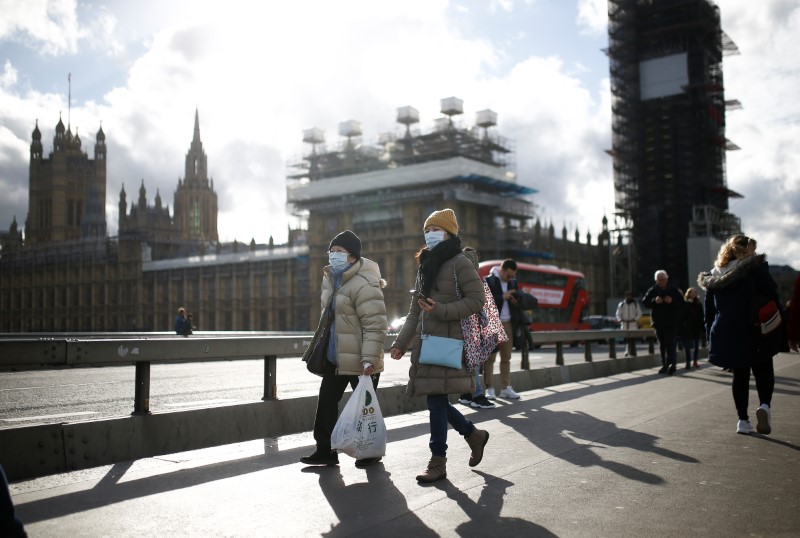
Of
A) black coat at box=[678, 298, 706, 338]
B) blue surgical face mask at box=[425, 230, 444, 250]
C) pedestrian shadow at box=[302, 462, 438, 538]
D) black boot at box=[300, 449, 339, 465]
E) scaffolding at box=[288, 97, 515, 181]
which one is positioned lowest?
pedestrian shadow at box=[302, 462, 438, 538]

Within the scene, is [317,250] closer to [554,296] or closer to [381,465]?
[554,296]

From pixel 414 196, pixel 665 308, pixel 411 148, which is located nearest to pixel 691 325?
pixel 665 308

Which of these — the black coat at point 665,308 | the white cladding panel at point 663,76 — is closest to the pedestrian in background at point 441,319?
the black coat at point 665,308

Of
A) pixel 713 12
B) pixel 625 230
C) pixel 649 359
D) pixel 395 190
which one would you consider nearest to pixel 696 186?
pixel 625 230

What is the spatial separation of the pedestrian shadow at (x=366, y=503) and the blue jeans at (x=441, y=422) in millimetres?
399

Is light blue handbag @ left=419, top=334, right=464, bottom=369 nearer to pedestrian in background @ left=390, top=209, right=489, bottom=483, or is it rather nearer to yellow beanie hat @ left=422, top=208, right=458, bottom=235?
pedestrian in background @ left=390, top=209, right=489, bottom=483

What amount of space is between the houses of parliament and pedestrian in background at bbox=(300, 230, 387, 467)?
6500 cm

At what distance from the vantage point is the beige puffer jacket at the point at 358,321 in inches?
238

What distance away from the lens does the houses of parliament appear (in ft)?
247

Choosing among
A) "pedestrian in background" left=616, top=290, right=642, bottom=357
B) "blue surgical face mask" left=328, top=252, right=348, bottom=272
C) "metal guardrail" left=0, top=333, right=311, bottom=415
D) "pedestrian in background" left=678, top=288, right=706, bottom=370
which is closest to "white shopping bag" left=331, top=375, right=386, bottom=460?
"blue surgical face mask" left=328, top=252, right=348, bottom=272

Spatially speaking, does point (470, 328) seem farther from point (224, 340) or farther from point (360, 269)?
point (224, 340)

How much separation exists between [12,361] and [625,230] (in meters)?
85.9

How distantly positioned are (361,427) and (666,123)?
84.1 m

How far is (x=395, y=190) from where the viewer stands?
77.8 meters
